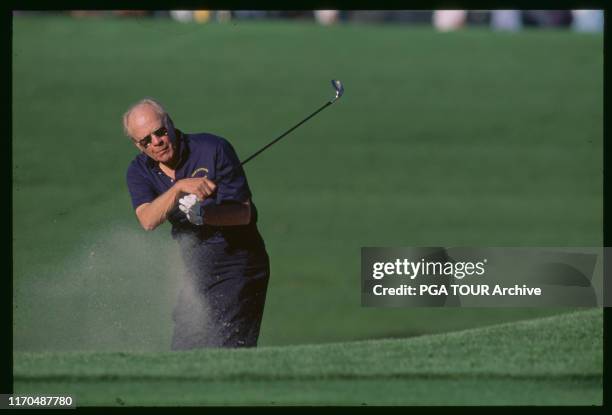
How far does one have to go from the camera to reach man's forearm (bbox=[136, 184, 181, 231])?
6771mm

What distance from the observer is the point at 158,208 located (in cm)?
682

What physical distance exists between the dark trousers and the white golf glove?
168mm

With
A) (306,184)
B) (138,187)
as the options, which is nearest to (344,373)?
(138,187)

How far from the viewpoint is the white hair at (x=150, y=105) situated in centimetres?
691

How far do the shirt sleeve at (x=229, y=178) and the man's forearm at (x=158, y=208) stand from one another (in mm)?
221

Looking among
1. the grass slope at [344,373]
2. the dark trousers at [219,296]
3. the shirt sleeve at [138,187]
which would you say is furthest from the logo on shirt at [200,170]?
the grass slope at [344,373]

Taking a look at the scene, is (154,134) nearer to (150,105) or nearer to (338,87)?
(150,105)

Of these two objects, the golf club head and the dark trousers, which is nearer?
the dark trousers

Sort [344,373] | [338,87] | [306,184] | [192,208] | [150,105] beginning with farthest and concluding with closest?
[306,184] → [338,87] → [150,105] → [192,208] → [344,373]

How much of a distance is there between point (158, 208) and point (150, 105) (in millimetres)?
537

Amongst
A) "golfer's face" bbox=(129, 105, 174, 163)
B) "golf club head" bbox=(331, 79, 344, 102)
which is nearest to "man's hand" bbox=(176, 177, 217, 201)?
"golfer's face" bbox=(129, 105, 174, 163)

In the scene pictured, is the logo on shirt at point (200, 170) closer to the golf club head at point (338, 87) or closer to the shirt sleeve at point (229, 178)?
the shirt sleeve at point (229, 178)

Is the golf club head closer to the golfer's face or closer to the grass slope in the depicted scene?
the golfer's face

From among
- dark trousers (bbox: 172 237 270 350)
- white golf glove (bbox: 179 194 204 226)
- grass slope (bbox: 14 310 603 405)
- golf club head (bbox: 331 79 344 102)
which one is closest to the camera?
grass slope (bbox: 14 310 603 405)
